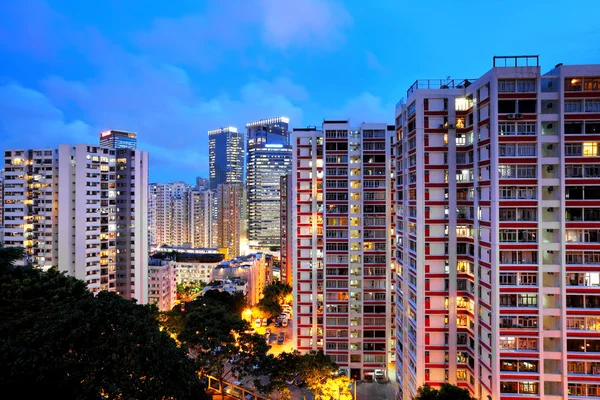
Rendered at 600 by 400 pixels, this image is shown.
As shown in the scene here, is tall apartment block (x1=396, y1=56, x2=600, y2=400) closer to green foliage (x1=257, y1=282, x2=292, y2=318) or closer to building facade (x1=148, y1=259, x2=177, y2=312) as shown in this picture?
green foliage (x1=257, y1=282, x2=292, y2=318)

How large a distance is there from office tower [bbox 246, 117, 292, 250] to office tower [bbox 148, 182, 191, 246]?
30.4 metres

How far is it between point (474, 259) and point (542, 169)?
8.47 metres

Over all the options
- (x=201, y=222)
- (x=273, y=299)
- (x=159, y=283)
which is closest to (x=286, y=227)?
(x=273, y=299)

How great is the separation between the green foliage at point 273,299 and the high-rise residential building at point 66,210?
27.9 meters

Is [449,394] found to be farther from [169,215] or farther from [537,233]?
[169,215]

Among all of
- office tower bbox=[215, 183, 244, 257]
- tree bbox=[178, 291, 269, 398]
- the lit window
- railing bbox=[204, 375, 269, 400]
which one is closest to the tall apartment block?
the lit window

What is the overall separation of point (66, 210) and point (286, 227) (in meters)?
46.3

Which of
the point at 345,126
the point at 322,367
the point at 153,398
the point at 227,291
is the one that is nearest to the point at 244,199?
the point at 227,291

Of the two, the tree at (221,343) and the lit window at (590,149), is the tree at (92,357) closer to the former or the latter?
the tree at (221,343)

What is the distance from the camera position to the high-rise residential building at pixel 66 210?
6003 centimetres

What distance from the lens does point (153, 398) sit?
585 inches

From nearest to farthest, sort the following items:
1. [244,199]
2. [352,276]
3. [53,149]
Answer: [352,276] < [53,149] < [244,199]

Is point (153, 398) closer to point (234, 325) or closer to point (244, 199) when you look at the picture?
point (234, 325)

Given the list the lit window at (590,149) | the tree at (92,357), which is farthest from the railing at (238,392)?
the lit window at (590,149)
